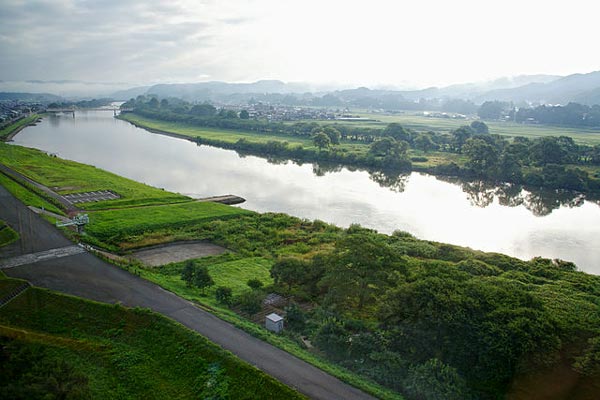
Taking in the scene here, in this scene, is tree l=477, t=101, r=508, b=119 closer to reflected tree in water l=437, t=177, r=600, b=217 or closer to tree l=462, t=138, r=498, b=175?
tree l=462, t=138, r=498, b=175

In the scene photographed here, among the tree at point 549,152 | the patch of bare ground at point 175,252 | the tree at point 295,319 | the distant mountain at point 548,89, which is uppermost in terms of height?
the distant mountain at point 548,89

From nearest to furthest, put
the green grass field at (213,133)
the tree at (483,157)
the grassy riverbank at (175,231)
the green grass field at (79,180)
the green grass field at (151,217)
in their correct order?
the grassy riverbank at (175,231) < the green grass field at (151,217) < the green grass field at (79,180) < the tree at (483,157) < the green grass field at (213,133)

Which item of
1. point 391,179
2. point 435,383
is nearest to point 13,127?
point 391,179

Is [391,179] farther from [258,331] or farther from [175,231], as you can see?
[258,331]

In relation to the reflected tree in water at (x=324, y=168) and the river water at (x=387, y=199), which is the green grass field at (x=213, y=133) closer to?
the river water at (x=387, y=199)

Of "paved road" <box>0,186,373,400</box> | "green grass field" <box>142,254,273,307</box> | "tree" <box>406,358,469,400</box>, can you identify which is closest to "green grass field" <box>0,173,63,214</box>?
"paved road" <box>0,186,373,400</box>

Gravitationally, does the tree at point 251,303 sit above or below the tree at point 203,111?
below

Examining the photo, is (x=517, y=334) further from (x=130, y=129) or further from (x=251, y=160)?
(x=130, y=129)

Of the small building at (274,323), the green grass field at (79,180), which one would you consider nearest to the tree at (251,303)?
the small building at (274,323)
